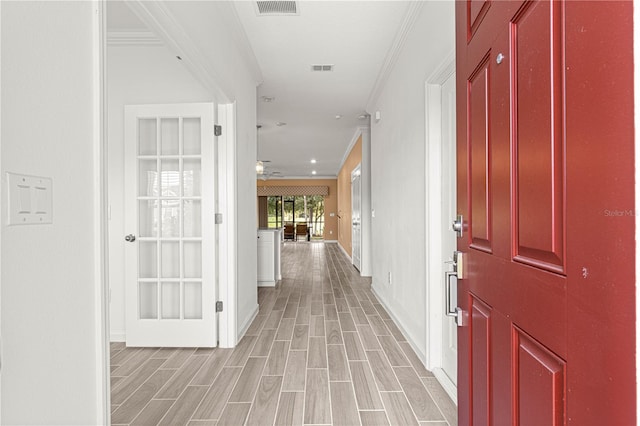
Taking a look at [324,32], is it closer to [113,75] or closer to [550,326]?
[113,75]

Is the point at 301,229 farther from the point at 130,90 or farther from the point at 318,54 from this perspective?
the point at 130,90

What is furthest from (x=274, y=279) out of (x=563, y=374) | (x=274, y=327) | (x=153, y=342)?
(x=563, y=374)

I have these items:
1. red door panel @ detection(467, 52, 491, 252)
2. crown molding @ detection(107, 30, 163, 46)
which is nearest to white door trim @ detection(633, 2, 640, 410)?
red door panel @ detection(467, 52, 491, 252)

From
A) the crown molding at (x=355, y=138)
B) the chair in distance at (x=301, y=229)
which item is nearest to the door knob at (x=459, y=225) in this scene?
the crown molding at (x=355, y=138)

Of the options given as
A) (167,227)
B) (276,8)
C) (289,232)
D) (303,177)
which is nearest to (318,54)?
(276,8)

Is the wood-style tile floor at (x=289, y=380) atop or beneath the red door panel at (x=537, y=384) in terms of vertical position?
beneath

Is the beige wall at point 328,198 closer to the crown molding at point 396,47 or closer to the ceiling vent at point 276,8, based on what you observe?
the crown molding at point 396,47

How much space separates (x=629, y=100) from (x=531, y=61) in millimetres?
316

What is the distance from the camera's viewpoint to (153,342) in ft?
9.80

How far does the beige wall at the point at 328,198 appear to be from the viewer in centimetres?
1436

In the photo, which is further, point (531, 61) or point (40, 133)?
point (40, 133)

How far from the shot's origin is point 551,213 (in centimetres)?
72

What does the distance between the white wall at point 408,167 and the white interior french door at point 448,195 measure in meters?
0.17

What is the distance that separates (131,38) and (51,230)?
2693mm
